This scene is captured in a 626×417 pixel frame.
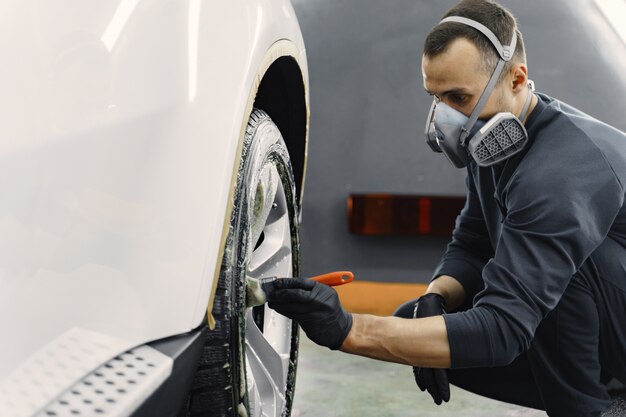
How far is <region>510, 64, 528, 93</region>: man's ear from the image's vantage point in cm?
169

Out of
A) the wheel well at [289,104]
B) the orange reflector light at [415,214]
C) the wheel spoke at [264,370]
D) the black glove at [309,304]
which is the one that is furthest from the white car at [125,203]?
the orange reflector light at [415,214]

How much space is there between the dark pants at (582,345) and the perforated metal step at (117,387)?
999mm

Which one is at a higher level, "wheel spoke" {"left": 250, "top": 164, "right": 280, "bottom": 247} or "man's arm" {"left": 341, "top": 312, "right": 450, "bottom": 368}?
"wheel spoke" {"left": 250, "top": 164, "right": 280, "bottom": 247}

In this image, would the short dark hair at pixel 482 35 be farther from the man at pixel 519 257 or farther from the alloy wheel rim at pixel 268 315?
the alloy wheel rim at pixel 268 315

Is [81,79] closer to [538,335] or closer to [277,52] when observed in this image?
[277,52]

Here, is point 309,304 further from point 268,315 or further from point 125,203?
point 125,203

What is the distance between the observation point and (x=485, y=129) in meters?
1.63

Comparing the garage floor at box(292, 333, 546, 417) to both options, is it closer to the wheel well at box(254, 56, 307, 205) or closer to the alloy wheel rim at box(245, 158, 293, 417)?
the alloy wheel rim at box(245, 158, 293, 417)

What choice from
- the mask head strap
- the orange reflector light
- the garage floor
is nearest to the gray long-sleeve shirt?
the mask head strap

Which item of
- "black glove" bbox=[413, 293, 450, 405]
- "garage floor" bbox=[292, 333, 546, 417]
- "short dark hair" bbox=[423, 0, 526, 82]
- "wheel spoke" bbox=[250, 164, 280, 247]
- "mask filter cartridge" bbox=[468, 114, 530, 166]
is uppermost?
"short dark hair" bbox=[423, 0, 526, 82]

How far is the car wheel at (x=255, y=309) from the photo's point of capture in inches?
49.9

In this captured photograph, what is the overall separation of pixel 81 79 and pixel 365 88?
276 centimetres

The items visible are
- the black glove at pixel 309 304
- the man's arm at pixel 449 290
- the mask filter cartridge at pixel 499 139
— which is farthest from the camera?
the man's arm at pixel 449 290

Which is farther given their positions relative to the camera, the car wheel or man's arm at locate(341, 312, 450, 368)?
man's arm at locate(341, 312, 450, 368)
